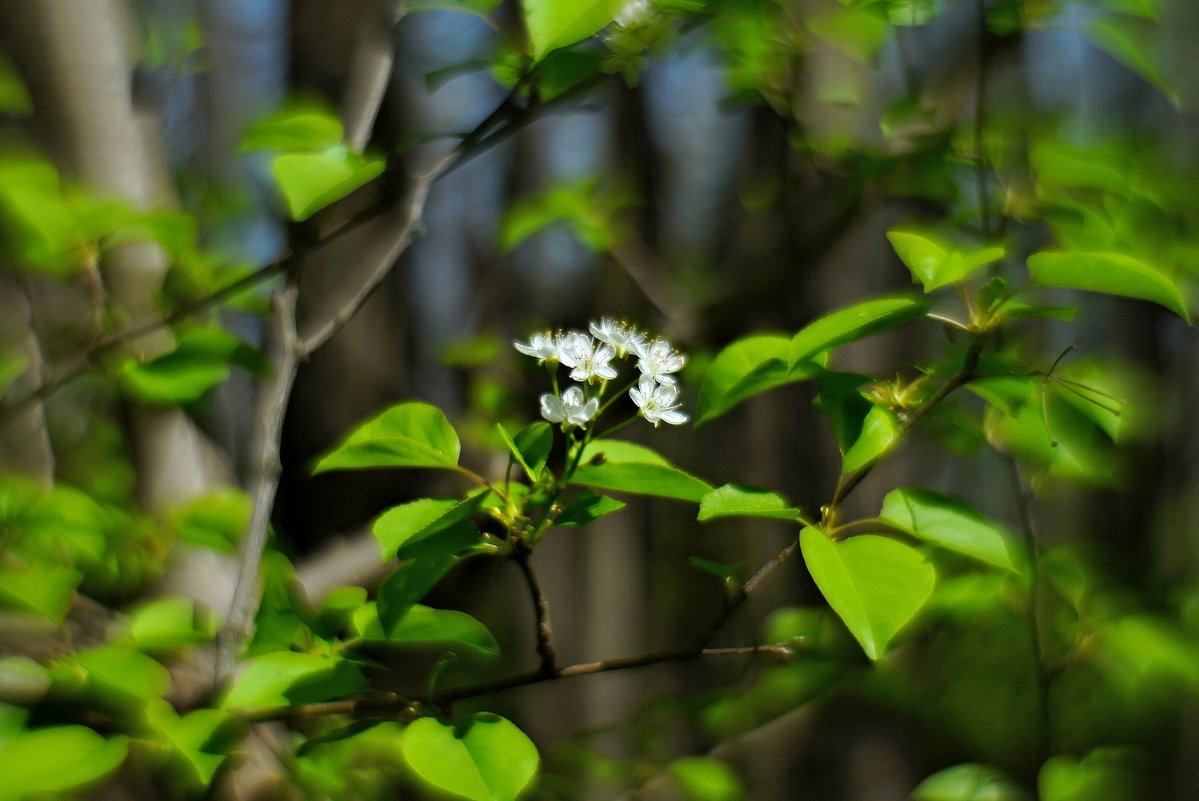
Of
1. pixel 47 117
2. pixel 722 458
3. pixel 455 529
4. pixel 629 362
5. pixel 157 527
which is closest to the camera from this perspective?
pixel 455 529

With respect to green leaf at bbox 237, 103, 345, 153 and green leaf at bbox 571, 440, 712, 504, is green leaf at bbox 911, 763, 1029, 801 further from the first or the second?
green leaf at bbox 237, 103, 345, 153

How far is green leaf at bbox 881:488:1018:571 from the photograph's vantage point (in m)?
0.54

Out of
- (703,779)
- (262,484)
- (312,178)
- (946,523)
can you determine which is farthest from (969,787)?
(312,178)

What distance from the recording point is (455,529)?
0.55 meters

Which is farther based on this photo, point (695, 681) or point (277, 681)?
point (695, 681)

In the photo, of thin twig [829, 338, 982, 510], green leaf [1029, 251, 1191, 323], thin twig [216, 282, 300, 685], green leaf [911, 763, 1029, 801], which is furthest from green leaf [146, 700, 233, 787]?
green leaf [911, 763, 1029, 801]

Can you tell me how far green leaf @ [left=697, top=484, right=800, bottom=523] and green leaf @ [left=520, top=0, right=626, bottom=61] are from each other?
1.00ft

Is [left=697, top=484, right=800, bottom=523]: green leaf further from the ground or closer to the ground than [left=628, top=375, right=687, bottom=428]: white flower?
further from the ground

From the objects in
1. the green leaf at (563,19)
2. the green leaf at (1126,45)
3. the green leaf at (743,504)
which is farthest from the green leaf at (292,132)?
the green leaf at (1126,45)

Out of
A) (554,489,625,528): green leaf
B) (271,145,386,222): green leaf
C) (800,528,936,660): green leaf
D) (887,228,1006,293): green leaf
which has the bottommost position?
(800,528,936,660): green leaf

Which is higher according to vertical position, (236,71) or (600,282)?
(236,71)

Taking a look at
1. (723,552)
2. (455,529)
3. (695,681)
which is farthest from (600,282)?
(455,529)

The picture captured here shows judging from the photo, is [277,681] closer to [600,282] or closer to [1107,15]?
[1107,15]

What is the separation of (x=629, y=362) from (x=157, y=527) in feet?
1.91
